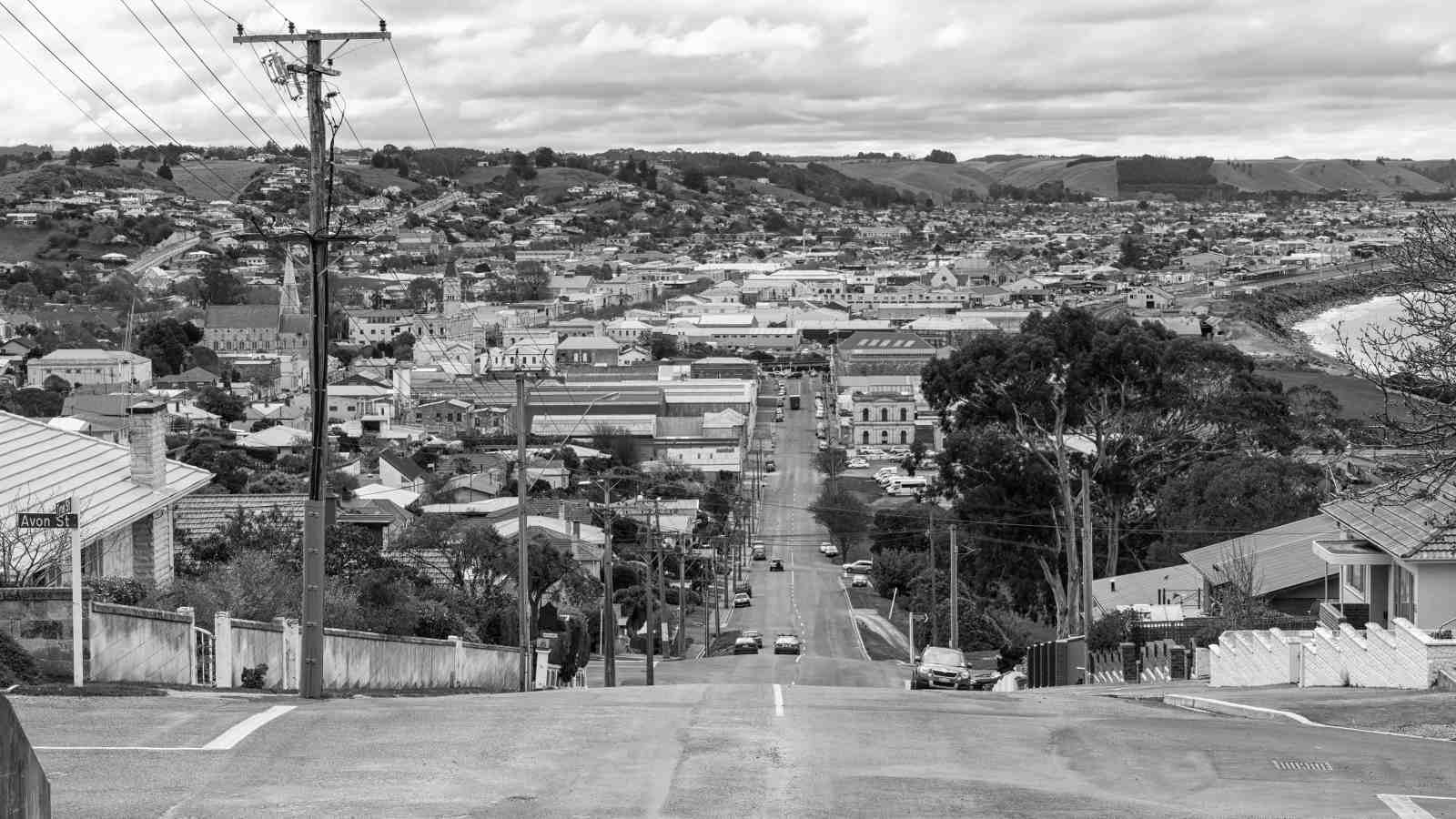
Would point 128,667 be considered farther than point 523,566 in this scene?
No

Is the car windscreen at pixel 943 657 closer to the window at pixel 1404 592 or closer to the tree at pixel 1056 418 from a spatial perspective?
the window at pixel 1404 592

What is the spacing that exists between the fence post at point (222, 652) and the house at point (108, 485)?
6053 mm

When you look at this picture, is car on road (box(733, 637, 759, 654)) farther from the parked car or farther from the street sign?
the street sign

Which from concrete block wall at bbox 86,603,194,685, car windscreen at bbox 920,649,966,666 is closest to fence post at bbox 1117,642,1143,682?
car windscreen at bbox 920,649,966,666

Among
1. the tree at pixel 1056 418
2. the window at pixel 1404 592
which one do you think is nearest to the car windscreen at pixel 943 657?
the window at pixel 1404 592

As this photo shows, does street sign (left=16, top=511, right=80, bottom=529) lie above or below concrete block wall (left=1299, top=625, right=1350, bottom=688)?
above

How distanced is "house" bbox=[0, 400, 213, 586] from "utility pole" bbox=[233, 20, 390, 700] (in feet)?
21.7

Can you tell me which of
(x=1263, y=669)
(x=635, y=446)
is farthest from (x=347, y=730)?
(x=635, y=446)

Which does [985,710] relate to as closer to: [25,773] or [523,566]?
[25,773]

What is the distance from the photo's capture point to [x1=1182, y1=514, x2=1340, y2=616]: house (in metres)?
36.5

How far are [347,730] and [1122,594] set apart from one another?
115 feet

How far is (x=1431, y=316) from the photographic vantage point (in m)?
16.3

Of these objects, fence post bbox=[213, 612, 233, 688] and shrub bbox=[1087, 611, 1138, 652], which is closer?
fence post bbox=[213, 612, 233, 688]

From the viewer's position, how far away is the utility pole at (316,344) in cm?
1897
